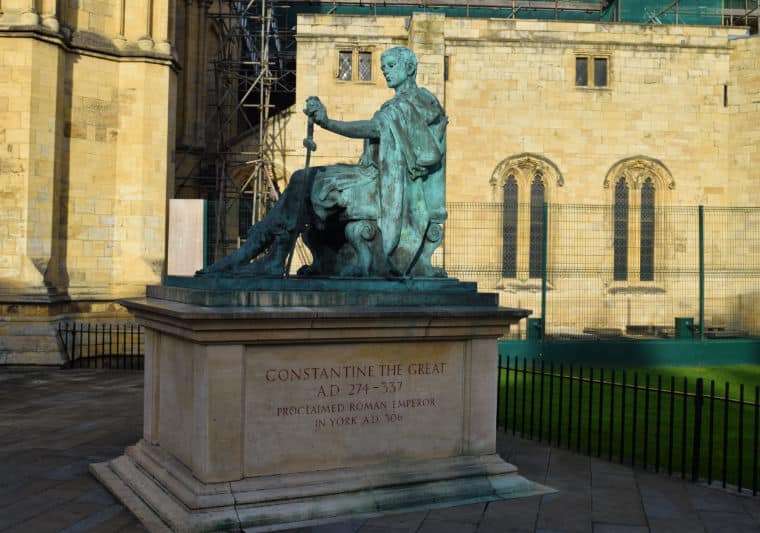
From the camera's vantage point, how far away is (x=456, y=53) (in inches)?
952

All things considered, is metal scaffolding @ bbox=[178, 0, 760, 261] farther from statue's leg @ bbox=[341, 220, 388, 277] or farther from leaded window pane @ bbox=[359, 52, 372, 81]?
statue's leg @ bbox=[341, 220, 388, 277]

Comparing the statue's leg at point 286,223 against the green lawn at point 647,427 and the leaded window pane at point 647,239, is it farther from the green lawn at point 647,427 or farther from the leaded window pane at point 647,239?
the leaded window pane at point 647,239

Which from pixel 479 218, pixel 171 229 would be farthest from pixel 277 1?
pixel 171 229

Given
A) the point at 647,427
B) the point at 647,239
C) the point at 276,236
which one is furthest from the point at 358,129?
the point at 647,239

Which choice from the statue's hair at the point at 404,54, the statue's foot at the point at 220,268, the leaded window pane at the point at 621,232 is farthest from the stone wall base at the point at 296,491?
the leaded window pane at the point at 621,232

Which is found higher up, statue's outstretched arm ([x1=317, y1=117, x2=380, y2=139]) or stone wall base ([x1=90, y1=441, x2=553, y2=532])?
statue's outstretched arm ([x1=317, y1=117, x2=380, y2=139])

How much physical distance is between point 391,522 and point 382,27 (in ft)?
68.5

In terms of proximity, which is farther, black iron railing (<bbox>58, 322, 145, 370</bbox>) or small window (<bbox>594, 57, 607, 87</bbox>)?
small window (<bbox>594, 57, 607, 87</bbox>)

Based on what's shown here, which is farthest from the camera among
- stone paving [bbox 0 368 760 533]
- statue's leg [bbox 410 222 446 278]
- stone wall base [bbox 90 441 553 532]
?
statue's leg [bbox 410 222 446 278]

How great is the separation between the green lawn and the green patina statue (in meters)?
2.75

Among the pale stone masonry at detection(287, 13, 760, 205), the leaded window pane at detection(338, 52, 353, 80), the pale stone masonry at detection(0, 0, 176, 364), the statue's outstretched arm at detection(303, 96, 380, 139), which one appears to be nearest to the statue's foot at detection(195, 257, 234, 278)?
the statue's outstretched arm at detection(303, 96, 380, 139)

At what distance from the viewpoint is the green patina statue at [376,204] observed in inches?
256

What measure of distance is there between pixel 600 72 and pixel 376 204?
2040 centimetres

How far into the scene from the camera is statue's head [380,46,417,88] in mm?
6848
